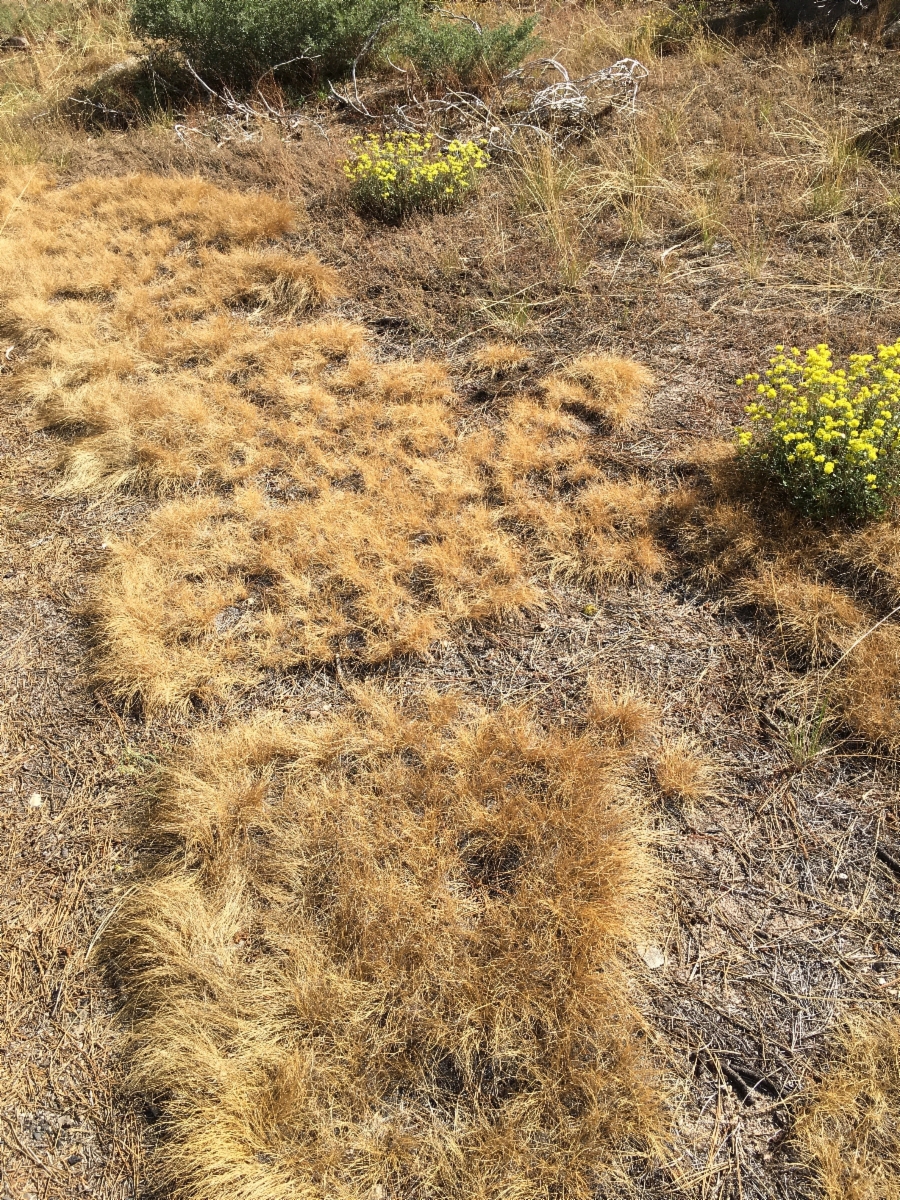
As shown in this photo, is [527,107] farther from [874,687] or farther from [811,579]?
[874,687]

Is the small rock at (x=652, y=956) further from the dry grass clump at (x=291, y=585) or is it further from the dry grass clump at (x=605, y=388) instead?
the dry grass clump at (x=605, y=388)

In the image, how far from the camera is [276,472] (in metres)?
3.64

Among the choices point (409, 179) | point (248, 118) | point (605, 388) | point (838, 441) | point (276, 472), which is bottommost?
point (276, 472)

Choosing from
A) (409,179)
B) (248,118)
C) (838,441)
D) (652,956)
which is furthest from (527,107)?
(652,956)

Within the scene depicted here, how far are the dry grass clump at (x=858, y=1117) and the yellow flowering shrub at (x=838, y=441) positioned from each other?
70.0 inches

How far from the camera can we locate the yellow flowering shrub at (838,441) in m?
2.76

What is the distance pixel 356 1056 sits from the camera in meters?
1.90

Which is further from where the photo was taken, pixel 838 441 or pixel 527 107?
pixel 527 107

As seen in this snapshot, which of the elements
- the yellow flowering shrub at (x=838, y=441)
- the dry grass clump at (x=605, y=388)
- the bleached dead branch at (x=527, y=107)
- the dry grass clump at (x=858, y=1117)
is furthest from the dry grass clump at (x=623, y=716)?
the bleached dead branch at (x=527, y=107)

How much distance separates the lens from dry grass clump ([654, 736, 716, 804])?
7.72 ft

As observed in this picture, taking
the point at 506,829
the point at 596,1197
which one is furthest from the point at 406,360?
the point at 596,1197

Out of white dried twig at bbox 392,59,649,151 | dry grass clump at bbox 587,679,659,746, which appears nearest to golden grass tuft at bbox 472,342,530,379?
dry grass clump at bbox 587,679,659,746

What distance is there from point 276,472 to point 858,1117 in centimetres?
317

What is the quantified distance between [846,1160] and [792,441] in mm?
2292
